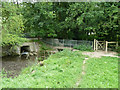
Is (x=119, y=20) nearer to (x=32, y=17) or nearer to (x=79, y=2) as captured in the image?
(x=79, y=2)

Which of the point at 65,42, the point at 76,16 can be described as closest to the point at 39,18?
the point at 76,16

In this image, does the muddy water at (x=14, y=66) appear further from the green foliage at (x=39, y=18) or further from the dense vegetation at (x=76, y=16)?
the green foliage at (x=39, y=18)

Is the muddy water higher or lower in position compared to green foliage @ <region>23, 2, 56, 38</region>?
lower

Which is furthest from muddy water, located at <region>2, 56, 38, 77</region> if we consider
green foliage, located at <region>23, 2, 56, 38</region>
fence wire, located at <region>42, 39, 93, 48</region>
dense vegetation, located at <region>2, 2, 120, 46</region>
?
fence wire, located at <region>42, 39, 93, 48</region>

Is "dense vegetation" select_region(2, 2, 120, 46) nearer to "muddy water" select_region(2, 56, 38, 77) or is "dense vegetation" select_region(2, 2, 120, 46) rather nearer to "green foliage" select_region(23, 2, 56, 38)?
"green foliage" select_region(23, 2, 56, 38)

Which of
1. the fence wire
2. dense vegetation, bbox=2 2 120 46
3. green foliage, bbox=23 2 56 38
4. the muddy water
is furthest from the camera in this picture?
the fence wire

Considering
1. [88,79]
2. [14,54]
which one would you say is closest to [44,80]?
[88,79]

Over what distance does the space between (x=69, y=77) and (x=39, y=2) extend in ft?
36.0

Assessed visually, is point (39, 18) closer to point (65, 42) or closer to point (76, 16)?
point (76, 16)

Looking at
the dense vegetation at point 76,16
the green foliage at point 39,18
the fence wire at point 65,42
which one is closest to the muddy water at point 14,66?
the dense vegetation at point 76,16

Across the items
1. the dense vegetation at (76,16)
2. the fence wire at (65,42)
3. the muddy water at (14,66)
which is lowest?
the muddy water at (14,66)

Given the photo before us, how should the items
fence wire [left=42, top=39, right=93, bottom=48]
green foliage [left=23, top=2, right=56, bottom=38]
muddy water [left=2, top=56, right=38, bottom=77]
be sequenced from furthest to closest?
fence wire [left=42, top=39, right=93, bottom=48] < green foliage [left=23, top=2, right=56, bottom=38] < muddy water [left=2, top=56, right=38, bottom=77]

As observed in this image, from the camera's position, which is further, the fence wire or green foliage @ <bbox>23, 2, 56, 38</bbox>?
the fence wire

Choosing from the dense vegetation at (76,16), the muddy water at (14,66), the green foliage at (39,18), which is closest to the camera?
the muddy water at (14,66)
